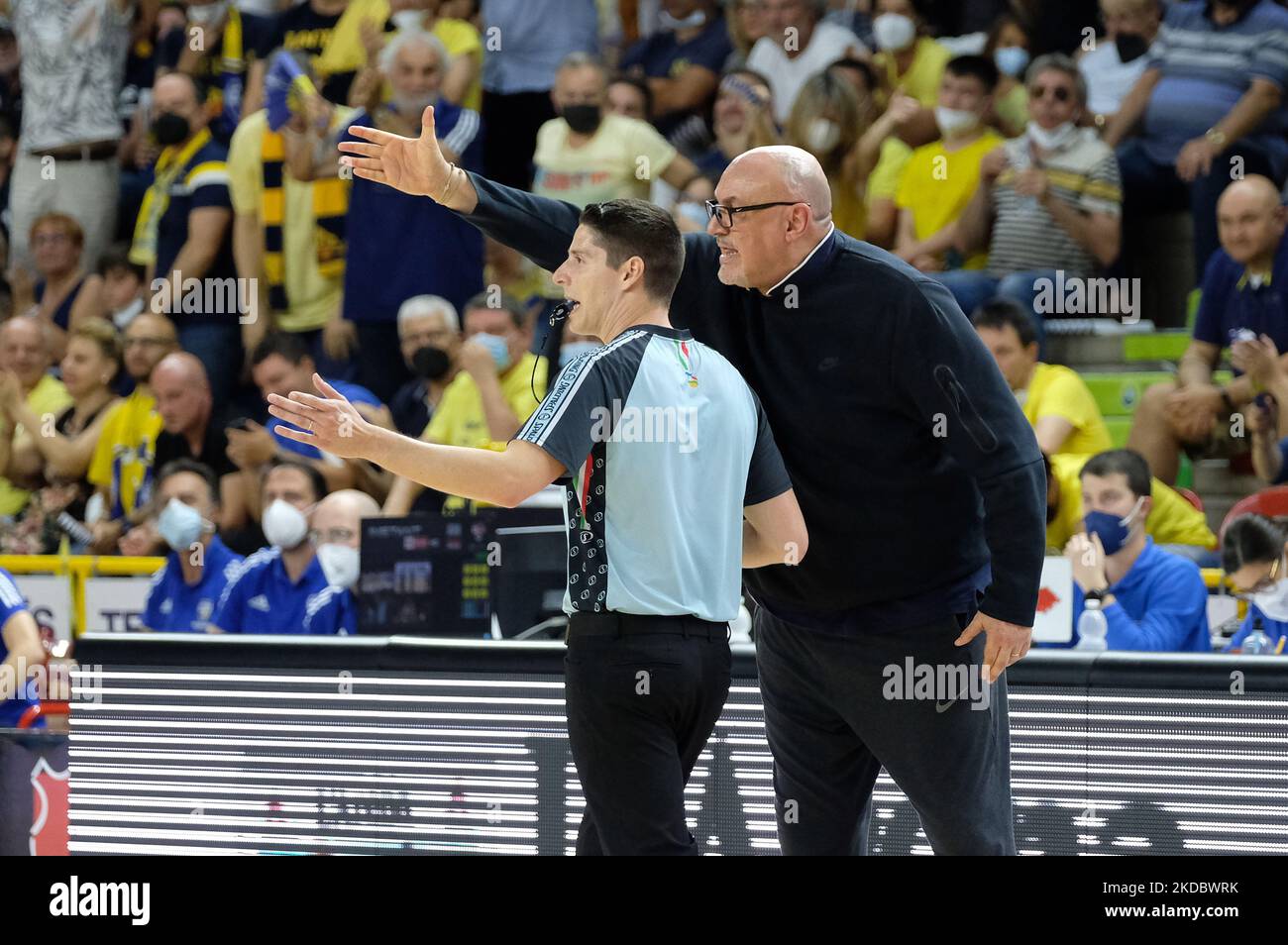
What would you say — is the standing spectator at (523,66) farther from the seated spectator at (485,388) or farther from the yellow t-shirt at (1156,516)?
the yellow t-shirt at (1156,516)

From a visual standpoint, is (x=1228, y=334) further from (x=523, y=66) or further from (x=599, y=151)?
(x=523, y=66)

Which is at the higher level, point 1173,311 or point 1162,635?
point 1173,311

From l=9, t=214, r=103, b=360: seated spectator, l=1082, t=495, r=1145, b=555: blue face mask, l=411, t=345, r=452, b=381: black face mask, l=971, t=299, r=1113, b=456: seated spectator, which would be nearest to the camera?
l=1082, t=495, r=1145, b=555: blue face mask

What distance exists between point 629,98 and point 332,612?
3556 mm

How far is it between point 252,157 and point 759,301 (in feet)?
19.8

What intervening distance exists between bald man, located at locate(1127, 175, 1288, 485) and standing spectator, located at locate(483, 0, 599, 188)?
3486 mm

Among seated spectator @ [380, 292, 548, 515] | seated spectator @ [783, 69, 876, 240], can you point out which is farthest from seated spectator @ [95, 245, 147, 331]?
seated spectator @ [783, 69, 876, 240]

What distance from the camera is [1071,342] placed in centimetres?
809

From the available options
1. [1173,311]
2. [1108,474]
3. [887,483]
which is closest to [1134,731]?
[887,483]

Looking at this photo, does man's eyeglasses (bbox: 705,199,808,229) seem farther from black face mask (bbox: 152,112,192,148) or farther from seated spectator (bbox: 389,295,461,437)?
black face mask (bbox: 152,112,192,148)

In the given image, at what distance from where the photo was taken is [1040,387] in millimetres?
6820

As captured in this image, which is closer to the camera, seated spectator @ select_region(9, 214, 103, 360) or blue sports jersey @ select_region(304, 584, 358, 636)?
blue sports jersey @ select_region(304, 584, 358, 636)

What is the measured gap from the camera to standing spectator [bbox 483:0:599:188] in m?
8.79

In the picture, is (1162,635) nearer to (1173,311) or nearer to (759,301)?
(759,301)
